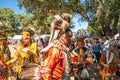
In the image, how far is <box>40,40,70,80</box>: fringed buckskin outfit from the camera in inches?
143

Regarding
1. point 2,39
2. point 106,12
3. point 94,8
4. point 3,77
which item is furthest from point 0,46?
point 94,8

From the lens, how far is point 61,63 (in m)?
3.79

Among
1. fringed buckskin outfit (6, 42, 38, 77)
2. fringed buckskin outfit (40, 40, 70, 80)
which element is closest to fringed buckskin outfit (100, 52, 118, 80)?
fringed buckskin outfit (6, 42, 38, 77)

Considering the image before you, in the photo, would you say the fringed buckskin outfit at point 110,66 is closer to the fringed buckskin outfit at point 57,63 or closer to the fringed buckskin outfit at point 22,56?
the fringed buckskin outfit at point 22,56

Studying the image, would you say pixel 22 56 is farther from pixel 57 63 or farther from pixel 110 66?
pixel 110 66

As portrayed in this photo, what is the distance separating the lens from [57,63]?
3721mm

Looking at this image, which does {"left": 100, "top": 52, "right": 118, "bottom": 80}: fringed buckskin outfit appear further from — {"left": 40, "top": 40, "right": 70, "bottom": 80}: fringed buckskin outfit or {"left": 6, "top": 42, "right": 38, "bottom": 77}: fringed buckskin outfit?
{"left": 40, "top": 40, "right": 70, "bottom": 80}: fringed buckskin outfit

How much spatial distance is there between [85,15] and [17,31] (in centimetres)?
8266

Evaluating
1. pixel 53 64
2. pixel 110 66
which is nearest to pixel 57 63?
pixel 53 64

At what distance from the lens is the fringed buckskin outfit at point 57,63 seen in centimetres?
364

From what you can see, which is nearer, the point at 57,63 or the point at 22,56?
the point at 57,63

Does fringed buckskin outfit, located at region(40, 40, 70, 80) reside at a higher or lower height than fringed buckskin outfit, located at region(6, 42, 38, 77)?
lower

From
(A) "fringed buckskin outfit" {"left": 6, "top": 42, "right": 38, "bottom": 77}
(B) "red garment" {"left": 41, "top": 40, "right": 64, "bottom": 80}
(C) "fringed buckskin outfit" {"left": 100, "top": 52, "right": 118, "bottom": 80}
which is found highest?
(C) "fringed buckskin outfit" {"left": 100, "top": 52, "right": 118, "bottom": 80}

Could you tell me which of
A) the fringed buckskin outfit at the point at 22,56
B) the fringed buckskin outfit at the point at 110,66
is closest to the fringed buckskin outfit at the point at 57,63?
the fringed buckskin outfit at the point at 22,56
